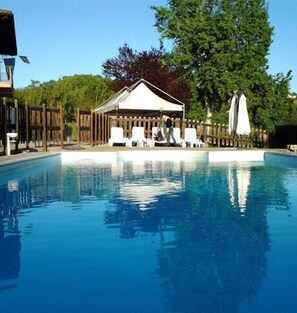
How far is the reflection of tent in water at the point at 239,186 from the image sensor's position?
7121 millimetres

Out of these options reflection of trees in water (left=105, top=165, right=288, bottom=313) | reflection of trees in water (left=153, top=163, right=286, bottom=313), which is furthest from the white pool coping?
reflection of trees in water (left=153, top=163, right=286, bottom=313)

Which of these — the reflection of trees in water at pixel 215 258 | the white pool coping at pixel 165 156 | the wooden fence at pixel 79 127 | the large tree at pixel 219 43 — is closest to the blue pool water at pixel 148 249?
the reflection of trees in water at pixel 215 258

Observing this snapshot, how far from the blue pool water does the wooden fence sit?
679cm

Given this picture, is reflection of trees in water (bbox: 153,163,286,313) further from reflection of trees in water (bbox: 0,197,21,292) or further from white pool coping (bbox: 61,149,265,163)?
white pool coping (bbox: 61,149,265,163)

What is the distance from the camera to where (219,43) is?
3005cm

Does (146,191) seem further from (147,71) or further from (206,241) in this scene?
(147,71)

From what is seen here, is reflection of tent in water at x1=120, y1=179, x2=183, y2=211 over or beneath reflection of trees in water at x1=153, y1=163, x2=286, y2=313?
over

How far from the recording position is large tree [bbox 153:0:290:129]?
3019 centimetres

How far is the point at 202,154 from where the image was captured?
55.0 feet

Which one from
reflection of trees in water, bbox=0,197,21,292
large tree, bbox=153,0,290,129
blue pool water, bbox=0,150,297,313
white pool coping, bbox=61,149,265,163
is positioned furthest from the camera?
large tree, bbox=153,0,290,129

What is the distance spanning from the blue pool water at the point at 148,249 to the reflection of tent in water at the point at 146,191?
22 mm

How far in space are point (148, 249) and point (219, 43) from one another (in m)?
27.5

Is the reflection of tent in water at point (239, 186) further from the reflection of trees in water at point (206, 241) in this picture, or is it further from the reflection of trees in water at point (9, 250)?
the reflection of trees in water at point (9, 250)

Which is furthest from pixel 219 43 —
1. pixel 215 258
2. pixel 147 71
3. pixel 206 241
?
pixel 215 258
